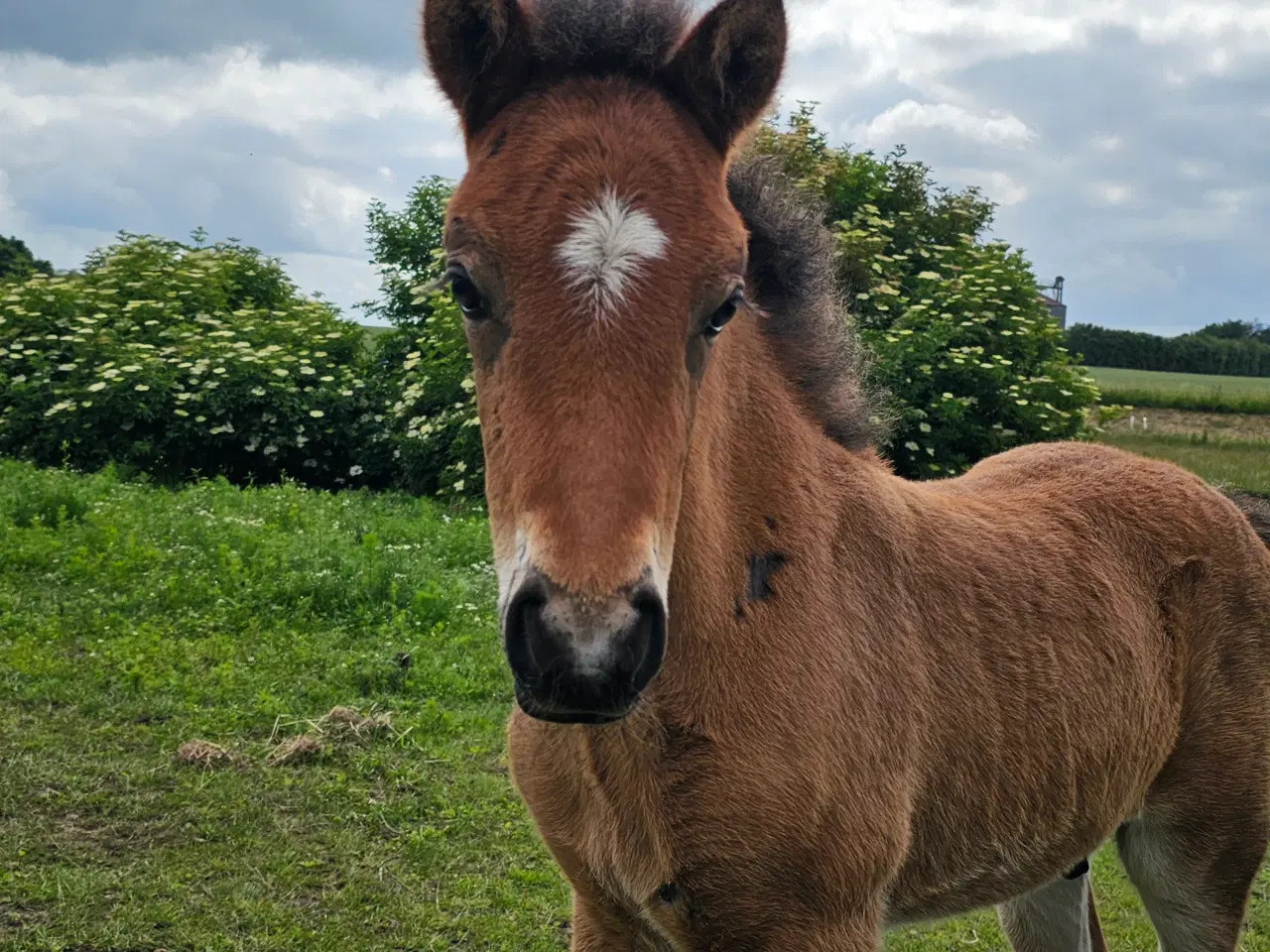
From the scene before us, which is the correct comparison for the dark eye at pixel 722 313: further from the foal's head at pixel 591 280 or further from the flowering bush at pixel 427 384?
the flowering bush at pixel 427 384

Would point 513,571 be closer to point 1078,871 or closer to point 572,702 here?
point 572,702

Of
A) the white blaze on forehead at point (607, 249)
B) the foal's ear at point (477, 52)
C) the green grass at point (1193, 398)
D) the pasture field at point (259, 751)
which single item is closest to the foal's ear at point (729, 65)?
the foal's ear at point (477, 52)

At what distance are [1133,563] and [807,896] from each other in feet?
5.94

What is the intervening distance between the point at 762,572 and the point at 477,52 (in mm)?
1340

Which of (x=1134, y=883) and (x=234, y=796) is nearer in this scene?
(x=1134, y=883)

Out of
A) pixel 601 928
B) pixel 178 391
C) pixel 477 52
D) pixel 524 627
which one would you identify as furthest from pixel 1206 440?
pixel 524 627

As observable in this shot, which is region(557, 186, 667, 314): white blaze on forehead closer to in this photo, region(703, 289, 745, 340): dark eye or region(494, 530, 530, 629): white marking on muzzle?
region(703, 289, 745, 340): dark eye

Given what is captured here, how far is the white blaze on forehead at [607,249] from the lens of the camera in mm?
1905

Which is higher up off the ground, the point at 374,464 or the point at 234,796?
the point at 374,464

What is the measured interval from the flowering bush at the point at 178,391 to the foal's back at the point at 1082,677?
11711 mm

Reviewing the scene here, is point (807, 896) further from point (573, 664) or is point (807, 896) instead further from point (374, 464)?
point (374, 464)

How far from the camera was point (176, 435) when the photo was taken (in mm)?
13508

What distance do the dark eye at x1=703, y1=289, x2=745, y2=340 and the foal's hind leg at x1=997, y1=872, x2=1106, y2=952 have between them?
2776 mm

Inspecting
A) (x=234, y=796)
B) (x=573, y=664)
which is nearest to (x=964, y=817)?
(x=573, y=664)
